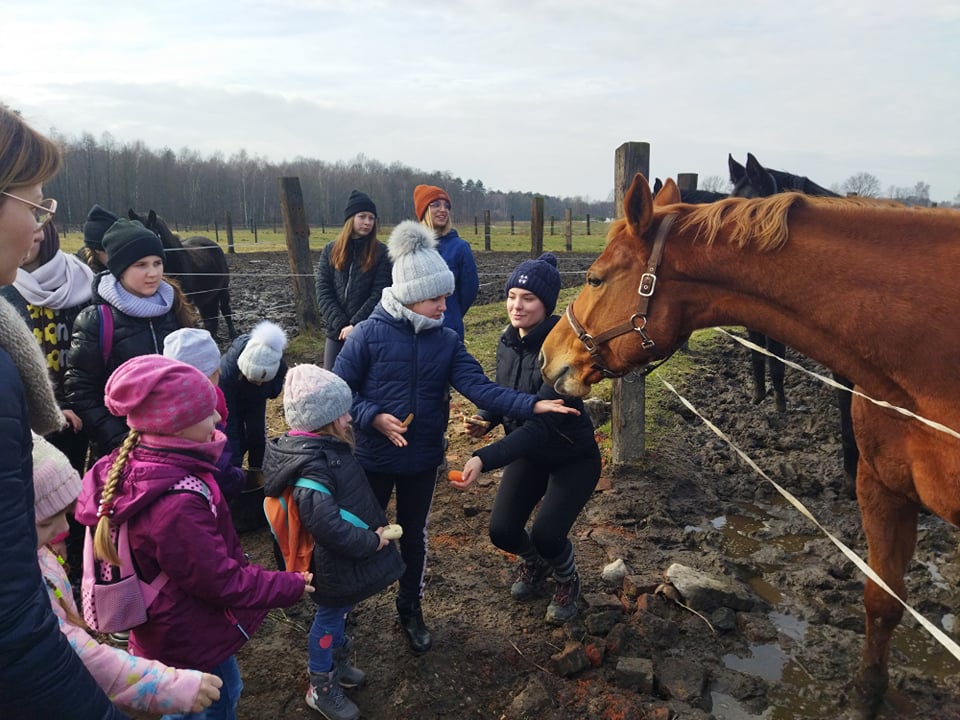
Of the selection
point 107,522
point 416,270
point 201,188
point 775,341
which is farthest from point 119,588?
point 201,188

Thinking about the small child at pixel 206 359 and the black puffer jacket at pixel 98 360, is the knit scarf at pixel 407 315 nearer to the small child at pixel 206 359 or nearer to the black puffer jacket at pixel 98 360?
the small child at pixel 206 359

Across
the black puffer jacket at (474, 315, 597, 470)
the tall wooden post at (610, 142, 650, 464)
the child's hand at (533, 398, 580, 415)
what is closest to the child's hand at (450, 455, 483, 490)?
the black puffer jacket at (474, 315, 597, 470)

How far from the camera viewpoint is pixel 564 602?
10.5 feet

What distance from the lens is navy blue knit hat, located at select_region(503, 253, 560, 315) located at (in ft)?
A: 10.2

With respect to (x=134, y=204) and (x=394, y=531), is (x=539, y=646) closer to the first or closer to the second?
(x=394, y=531)

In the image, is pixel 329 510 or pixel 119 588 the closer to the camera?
pixel 119 588

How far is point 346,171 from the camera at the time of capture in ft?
268

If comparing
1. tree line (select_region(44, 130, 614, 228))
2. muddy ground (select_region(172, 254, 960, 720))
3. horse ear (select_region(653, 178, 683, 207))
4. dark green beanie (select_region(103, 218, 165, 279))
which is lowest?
muddy ground (select_region(172, 254, 960, 720))

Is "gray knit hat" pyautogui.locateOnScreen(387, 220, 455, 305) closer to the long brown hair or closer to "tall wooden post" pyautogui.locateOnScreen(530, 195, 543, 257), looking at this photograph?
the long brown hair

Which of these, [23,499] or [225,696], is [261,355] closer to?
[225,696]

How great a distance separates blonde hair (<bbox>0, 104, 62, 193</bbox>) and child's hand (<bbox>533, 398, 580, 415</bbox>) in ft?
6.70

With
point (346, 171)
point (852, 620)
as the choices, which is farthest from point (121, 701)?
point (346, 171)

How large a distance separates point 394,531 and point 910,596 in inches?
115

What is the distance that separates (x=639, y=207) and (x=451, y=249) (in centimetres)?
245
